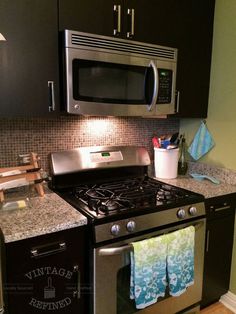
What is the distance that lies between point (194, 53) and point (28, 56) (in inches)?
45.5

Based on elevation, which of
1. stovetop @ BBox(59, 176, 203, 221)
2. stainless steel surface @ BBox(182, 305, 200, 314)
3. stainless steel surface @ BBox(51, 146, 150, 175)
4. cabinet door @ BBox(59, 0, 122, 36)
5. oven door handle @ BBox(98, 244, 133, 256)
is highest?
cabinet door @ BBox(59, 0, 122, 36)

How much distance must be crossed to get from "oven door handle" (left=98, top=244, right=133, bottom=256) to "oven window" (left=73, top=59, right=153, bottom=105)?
78 centimetres

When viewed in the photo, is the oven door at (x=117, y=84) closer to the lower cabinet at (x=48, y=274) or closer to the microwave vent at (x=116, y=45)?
the microwave vent at (x=116, y=45)

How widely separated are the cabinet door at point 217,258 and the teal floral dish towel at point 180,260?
25 cm

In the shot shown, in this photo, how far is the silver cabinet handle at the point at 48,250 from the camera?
1.14 m

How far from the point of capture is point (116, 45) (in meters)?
1.47

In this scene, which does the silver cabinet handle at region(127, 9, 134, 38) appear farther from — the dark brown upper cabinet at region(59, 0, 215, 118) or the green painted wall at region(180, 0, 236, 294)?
the green painted wall at region(180, 0, 236, 294)

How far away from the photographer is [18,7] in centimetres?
123

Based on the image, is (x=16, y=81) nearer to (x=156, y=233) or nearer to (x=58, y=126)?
(x=58, y=126)

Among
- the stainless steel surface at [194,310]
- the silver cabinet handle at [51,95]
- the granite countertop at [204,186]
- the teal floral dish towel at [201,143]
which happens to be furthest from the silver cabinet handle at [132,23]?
the stainless steel surface at [194,310]

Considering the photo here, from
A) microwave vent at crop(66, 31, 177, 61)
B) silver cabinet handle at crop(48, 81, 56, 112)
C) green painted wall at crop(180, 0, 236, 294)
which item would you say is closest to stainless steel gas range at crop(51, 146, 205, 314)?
silver cabinet handle at crop(48, 81, 56, 112)

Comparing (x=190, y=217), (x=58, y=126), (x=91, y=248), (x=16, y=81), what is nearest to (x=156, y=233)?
(x=190, y=217)

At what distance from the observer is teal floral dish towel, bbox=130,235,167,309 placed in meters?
1.33

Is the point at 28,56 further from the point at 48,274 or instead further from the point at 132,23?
the point at 48,274
